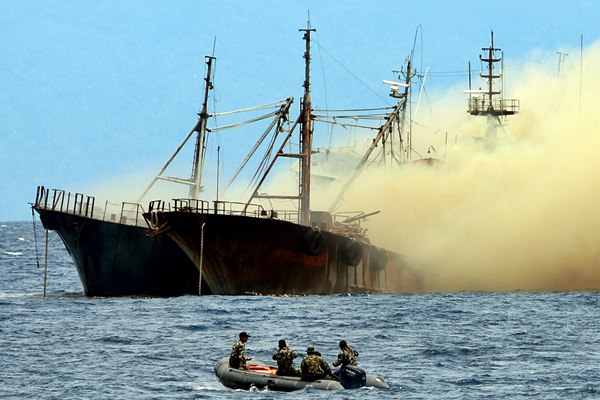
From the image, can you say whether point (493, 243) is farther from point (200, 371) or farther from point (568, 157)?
point (200, 371)

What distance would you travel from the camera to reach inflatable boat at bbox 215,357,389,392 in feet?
141

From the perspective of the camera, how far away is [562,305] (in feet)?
243

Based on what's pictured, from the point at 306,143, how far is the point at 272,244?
34.7 ft

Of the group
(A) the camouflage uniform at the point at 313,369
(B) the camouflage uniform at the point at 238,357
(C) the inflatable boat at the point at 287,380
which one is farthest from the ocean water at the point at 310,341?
(B) the camouflage uniform at the point at 238,357

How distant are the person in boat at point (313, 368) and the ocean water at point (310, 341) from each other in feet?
2.26

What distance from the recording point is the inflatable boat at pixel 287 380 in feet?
141

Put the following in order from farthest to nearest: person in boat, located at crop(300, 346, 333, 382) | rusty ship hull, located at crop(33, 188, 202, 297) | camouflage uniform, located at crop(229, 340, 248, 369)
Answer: rusty ship hull, located at crop(33, 188, 202, 297)
camouflage uniform, located at crop(229, 340, 248, 369)
person in boat, located at crop(300, 346, 333, 382)

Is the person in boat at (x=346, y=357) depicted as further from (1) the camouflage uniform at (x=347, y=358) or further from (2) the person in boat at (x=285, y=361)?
(2) the person in boat at (x=285, y=361)

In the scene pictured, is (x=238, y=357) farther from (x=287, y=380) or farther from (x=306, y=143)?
(x=306, y=143)

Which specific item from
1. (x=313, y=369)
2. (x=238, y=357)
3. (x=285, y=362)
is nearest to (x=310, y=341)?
(x=238, y=357)

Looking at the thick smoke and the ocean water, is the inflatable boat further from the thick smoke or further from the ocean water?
the thick smoke

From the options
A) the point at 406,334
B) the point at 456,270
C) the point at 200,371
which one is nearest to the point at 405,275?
the point at 456,270

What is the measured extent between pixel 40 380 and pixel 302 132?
42268 mm

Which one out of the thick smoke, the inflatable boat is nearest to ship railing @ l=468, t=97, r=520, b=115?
the thick smoke
